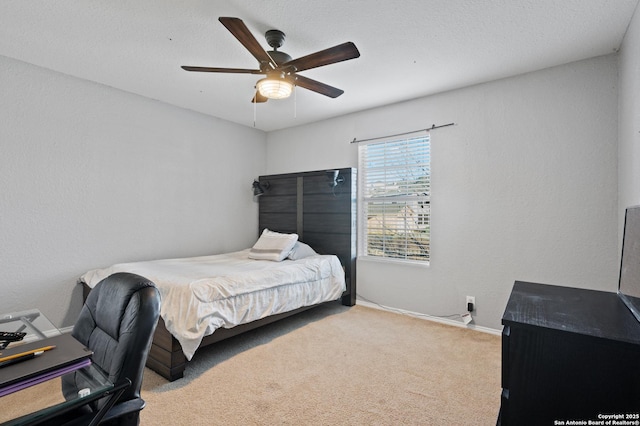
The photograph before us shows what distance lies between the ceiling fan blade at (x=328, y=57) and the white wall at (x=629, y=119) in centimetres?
176

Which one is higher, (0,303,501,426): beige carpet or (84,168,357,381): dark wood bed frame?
(84,168,357,381): dark wood bed frame

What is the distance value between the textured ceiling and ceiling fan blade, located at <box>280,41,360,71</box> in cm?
28

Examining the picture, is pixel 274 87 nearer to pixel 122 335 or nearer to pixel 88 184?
pixel 122 335

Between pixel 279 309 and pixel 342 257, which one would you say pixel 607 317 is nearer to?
pixel 279 309

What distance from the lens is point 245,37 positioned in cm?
190

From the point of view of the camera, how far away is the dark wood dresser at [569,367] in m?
1.10

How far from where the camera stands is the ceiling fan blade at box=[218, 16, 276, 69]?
68.9 inches

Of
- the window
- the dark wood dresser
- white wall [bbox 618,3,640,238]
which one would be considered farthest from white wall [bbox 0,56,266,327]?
white wall [bbox 618,3,640,238]

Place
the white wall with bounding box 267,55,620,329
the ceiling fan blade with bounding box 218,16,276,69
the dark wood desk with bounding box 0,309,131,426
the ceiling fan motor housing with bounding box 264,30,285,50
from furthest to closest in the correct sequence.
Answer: the white wall with bounding box 267,55,620,329
the ceiling fan motor housing with bounding box 264,30,285,50
the ceiling fan blade with bounding box 218,16,276,69
the dark wood desk with bounding box 0,309,131,426

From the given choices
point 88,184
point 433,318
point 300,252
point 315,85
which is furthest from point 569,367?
point 88,184

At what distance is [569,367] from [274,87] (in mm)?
2253

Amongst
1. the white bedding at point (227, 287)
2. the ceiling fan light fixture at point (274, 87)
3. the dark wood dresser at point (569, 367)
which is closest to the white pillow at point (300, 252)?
the white bedding at point (227, 287)

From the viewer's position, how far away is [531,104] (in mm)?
2947

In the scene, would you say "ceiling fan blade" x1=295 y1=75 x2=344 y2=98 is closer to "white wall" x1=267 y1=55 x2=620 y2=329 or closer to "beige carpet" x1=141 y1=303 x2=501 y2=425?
"white wall" x1=267 y1=55 x2=620 y2=329
